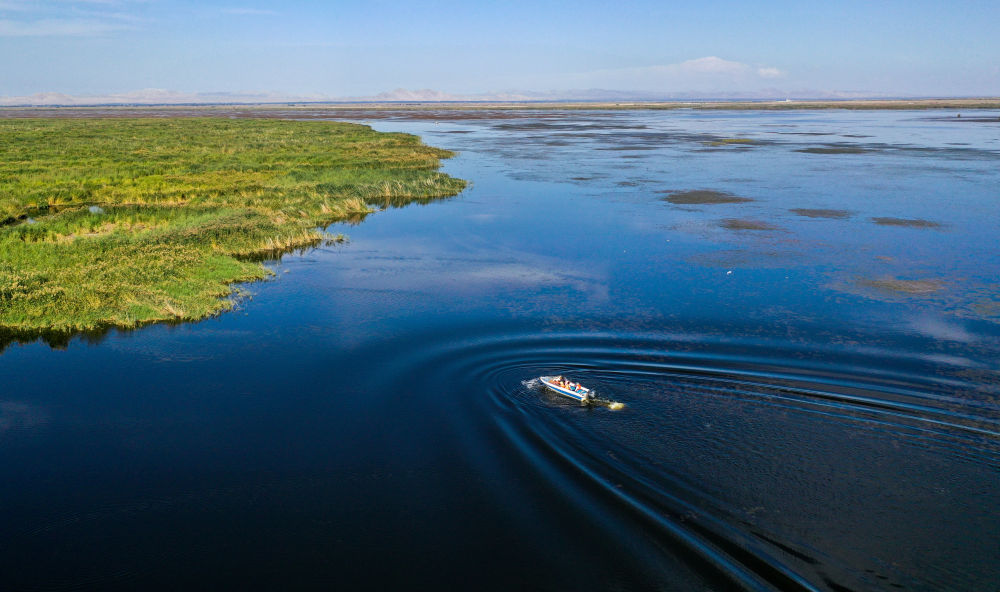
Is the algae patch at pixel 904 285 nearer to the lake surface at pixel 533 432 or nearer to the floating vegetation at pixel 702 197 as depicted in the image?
the lake surface at pixel 533 432

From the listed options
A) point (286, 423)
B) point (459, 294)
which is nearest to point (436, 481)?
point (286, 423)

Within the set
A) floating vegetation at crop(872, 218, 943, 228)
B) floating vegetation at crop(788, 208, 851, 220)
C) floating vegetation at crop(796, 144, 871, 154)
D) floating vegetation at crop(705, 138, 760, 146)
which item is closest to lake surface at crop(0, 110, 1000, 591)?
floating vegetation at crop(872, 218, 943, 228)

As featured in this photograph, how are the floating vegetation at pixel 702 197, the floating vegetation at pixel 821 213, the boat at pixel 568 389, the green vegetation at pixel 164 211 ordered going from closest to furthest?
the boat at pixel 568 389
the green vegetation at pixel 164 211
the floating vegetation at pixel 821 213
the floating vegetation at pixel 702 197

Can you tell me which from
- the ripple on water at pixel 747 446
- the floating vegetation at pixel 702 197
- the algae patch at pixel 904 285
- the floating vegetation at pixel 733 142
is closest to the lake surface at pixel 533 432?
the ripple on water at pixel 747 446

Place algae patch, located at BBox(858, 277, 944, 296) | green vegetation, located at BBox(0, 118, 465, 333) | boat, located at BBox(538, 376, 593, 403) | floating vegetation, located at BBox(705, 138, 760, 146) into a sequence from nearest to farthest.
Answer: boat, located at BBox(538, 376, 593, 403) < green vegetation, located at BBox(0, 118, 465, 333) < algae patch, located at BBox(858, 277, 944, 296) < floating vegetation, located at BBox(705, 138, 760, 146)

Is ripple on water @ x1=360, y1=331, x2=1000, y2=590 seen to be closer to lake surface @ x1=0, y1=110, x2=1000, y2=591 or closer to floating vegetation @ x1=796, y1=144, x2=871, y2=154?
lake surface @ x1=0, y1=110, x2=1000, y2=591

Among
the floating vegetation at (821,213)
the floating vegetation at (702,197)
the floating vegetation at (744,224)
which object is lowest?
the floating vegetation at (744,224)

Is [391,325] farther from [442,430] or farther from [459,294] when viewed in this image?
[442,430]
